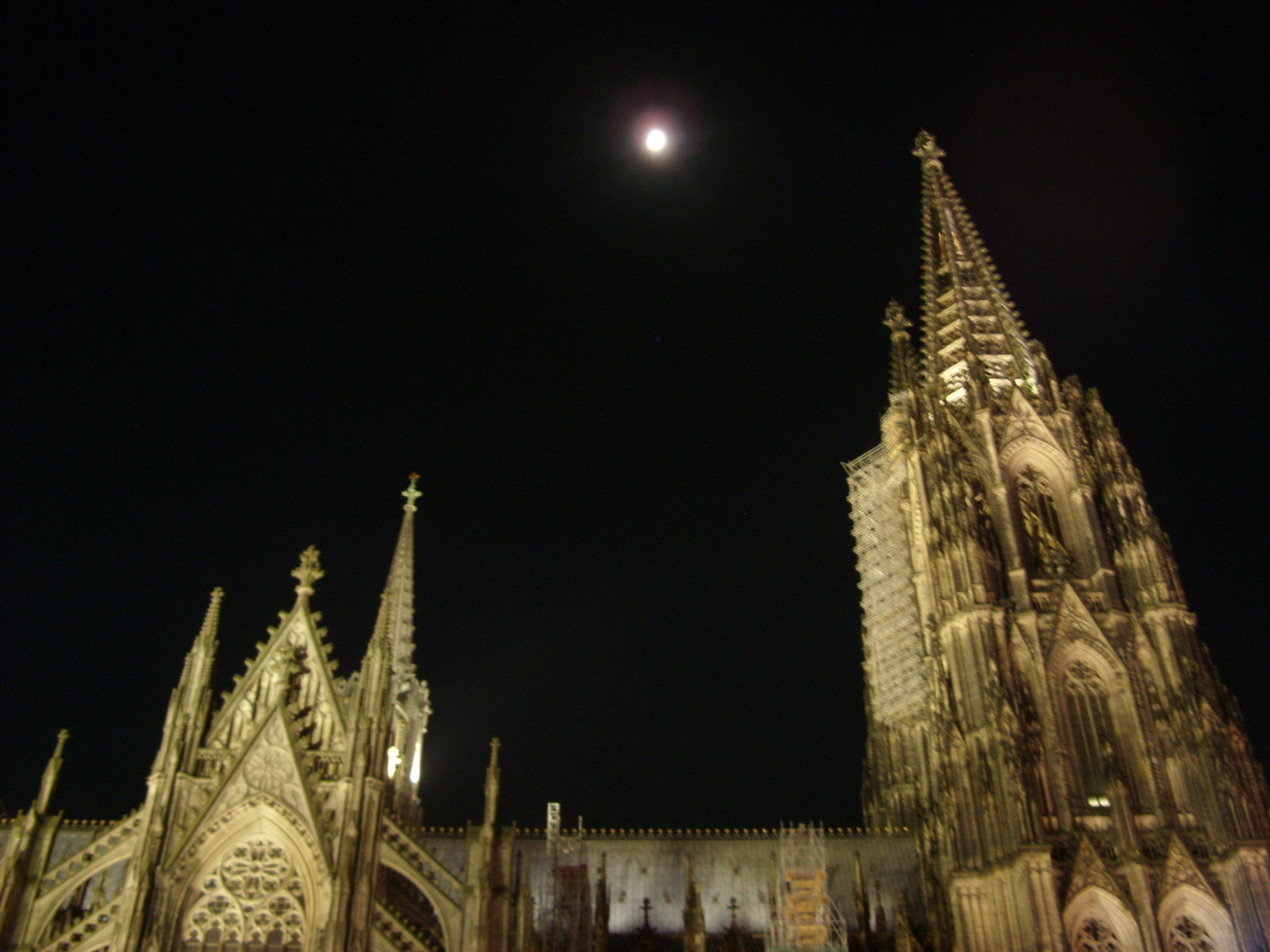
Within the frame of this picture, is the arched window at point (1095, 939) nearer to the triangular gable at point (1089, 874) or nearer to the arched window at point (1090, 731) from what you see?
the triangular gable at point (1089, 874)

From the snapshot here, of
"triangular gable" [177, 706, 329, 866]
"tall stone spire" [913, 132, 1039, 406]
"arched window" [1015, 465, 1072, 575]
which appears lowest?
"triangular gable" [177, 706, 329, 866]

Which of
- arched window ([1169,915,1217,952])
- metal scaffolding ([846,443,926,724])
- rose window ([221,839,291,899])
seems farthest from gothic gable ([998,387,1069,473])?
rose window ([221,839,291,899])

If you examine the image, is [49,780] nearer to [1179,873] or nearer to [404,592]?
[404,592]

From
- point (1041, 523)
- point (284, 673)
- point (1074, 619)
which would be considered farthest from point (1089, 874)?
point (284, 673)

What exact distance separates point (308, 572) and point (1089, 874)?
27084mm

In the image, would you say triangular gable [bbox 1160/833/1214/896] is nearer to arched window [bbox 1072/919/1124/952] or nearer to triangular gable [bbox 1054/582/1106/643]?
arched window [bbox 1072/919/1124/952]

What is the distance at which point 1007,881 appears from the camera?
3803 centimetres

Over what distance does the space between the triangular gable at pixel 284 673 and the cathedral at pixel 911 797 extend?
89 mm

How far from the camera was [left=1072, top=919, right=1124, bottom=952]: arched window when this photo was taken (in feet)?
123

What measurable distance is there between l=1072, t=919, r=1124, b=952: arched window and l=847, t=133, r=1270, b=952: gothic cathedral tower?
0.06 meters

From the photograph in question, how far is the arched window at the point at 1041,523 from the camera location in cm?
4597

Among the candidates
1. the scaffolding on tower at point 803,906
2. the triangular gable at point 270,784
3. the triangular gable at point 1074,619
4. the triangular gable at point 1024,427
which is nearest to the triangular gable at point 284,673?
the triangular gable at point 270,784

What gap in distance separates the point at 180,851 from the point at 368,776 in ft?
18.0

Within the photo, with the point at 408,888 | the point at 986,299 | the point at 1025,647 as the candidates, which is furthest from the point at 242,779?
the point at 986,299
